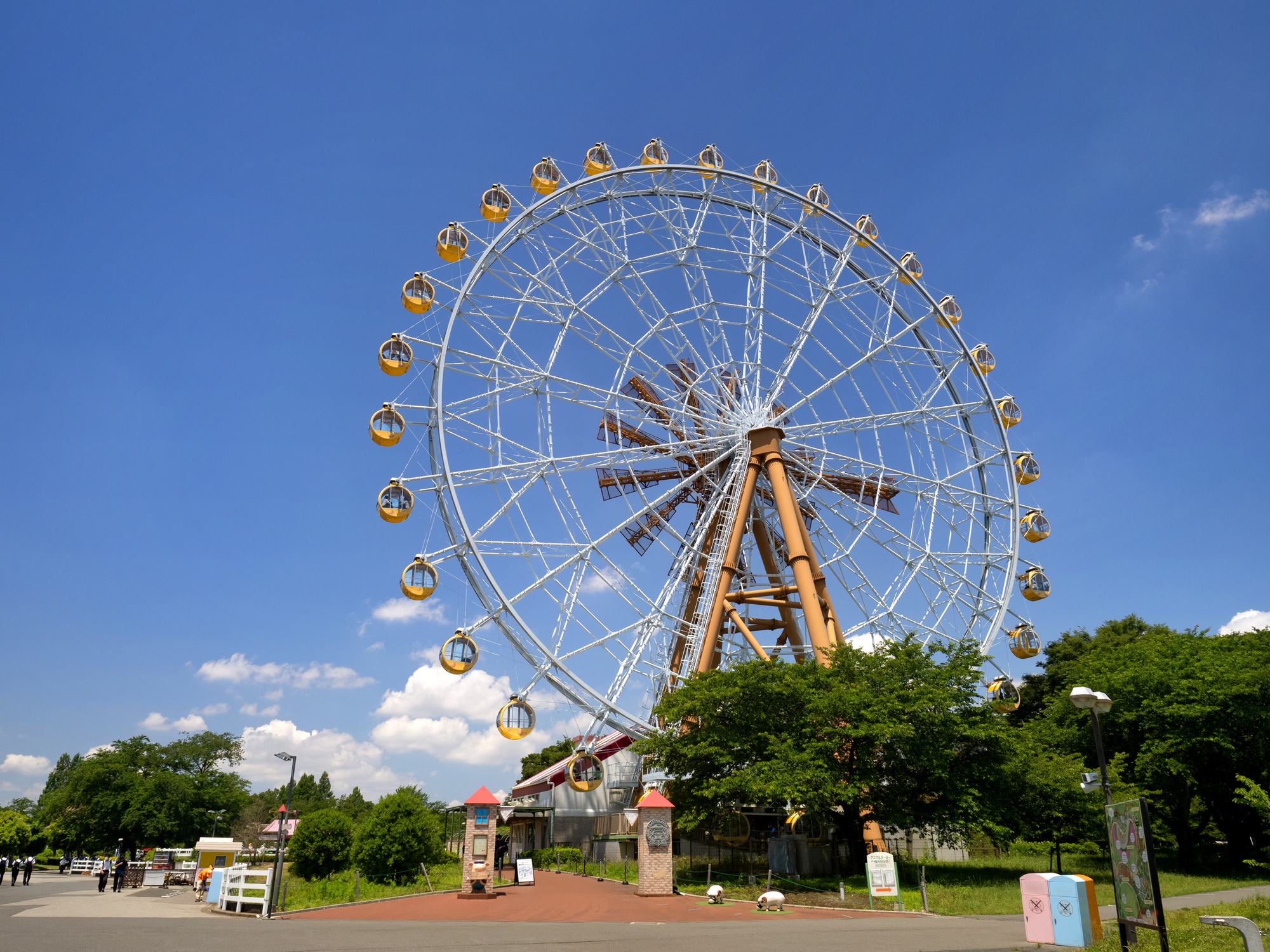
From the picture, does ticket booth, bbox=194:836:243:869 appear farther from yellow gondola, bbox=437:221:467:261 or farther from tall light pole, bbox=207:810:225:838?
tall light pole, bbox=207:810:225:838

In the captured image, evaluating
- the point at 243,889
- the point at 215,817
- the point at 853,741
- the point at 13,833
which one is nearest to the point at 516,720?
the point at 243,889

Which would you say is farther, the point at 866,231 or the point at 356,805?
the point at 356,805

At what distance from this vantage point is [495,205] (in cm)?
2680

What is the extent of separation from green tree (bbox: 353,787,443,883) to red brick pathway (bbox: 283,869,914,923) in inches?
183

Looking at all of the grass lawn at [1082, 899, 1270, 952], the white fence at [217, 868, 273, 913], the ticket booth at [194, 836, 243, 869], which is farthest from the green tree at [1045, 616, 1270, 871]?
the ticket booth at [194, 836, 243, 869]

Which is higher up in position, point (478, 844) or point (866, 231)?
point (866, 231)

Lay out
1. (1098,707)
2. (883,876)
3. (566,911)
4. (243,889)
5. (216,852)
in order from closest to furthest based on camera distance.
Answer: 1. (1098,707)
2. (566,911)
3. (243,889)
4. (883,876)
5. (216,852)

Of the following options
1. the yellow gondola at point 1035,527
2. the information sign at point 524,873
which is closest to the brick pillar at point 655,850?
the information sign at point 524,873

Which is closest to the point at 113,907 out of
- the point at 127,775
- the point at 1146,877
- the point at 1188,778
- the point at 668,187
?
the point at 1146,877

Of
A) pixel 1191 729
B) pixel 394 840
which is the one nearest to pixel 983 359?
pixel 1191 729

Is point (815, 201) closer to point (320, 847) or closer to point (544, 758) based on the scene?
point (320, 847)

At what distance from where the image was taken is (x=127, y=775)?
191ft

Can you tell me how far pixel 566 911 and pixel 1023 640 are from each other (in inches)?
811

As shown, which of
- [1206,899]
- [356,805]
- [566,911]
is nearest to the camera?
[566,911]
